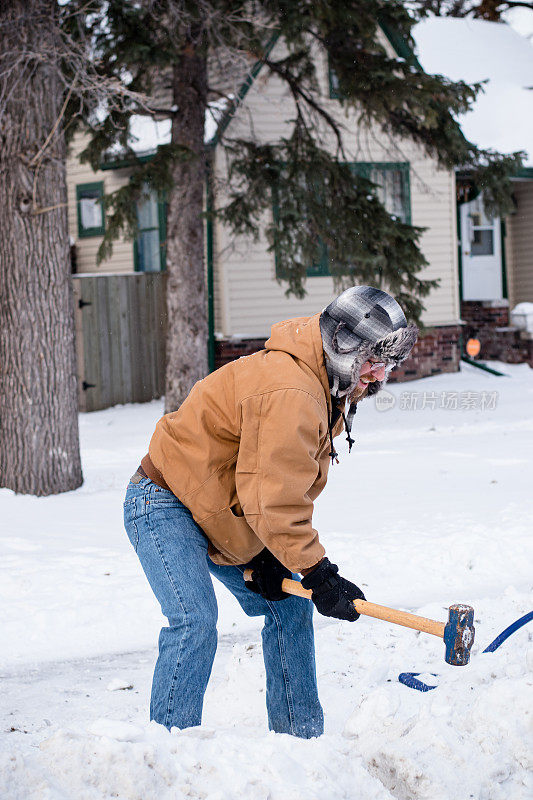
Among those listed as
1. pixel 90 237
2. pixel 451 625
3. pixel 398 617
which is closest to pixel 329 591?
pixel 398 617

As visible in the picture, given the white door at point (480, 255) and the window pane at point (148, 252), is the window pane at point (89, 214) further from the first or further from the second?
the white door at point (480, 255)

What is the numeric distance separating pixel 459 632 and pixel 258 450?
0.91m

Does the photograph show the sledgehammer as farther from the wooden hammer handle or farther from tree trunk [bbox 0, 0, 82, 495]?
tree trunk [bbox 0, 0, 82, 495]

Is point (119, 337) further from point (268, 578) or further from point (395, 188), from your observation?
point (268, 578)

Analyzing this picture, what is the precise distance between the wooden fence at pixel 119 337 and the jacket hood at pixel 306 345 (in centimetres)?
1131

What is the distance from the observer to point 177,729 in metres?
2.82

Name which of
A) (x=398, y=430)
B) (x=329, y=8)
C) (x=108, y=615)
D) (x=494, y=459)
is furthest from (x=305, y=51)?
(x=108, y=615)

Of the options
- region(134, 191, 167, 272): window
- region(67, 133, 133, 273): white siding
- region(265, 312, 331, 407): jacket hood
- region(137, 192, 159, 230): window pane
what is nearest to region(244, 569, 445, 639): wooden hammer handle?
region(265, 312, 331, 407): jacket hood

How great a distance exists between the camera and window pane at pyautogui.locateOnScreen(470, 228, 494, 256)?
60.8 feet

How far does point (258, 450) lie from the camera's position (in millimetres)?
2832

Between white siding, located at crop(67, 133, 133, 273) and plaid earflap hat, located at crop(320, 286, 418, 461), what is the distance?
44.9 ft

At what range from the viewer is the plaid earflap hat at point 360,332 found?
289cm

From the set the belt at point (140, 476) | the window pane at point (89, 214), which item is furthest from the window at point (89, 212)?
the belt at point (140, 476)

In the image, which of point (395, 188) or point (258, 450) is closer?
point (258, 450)
